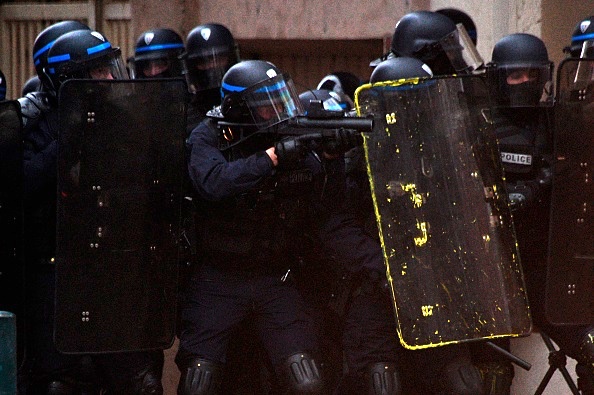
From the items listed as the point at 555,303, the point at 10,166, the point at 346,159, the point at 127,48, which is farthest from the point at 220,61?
the point at 127,48

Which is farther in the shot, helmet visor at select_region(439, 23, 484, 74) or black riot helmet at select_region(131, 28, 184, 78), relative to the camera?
black riot helmet at select_region(131, 28, 184, 78)

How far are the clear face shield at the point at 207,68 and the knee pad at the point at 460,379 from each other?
218 centimetres

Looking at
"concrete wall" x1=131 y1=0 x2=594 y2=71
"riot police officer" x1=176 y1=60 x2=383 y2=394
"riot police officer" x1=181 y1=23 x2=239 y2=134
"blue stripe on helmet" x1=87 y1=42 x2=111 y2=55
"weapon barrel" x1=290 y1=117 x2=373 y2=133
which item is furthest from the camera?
"concrete wall" x1=131 y1=0 x2=594 y2=71

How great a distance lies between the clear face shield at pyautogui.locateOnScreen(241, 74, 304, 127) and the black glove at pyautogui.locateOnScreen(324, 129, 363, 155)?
21 cm

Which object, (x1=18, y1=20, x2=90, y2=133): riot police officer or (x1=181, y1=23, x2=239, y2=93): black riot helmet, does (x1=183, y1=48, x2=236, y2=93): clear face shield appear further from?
(x1=18, y1=20, x2=90, y2=133): riot police officer

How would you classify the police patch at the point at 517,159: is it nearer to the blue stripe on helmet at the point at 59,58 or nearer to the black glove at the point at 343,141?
the black glove at the point at 343,141

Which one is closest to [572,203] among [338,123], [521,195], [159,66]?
[521,195]

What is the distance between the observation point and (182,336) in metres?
5.53

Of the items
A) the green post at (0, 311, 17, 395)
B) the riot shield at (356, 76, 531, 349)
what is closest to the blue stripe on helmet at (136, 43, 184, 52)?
the riot shield at (356, 76, 531, 349)

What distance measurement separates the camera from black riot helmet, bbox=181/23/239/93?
6.95 metres

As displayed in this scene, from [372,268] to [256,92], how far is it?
899mm

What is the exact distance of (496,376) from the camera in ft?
19.9

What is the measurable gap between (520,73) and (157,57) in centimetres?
216

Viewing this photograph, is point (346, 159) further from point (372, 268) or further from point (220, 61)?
point (220, 61)
